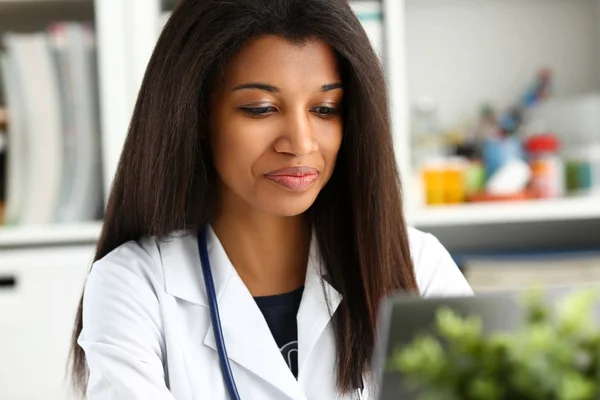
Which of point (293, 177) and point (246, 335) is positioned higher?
point (293, 177)

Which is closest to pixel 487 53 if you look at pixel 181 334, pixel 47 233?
pixel 47 233

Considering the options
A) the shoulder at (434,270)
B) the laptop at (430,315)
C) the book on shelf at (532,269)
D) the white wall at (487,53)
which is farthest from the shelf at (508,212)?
the laptop at (430,315)

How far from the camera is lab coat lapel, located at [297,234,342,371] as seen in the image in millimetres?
1212

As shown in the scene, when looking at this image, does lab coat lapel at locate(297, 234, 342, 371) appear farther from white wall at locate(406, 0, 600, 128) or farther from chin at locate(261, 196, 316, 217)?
white wall at locate(406, 0, 600, 128)

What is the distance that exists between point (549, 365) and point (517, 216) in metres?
1.47

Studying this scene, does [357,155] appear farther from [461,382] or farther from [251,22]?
[461,382]

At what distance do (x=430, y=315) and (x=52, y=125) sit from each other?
4.76 feet

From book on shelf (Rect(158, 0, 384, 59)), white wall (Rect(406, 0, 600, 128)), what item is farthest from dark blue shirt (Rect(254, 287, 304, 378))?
white wall (Rect(406, 0, 600, 128))

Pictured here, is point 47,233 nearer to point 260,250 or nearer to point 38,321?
point 38,321

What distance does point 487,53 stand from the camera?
2.18 meters

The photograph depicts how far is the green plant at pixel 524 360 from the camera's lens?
1.45 feet

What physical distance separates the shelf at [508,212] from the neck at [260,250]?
61 cm

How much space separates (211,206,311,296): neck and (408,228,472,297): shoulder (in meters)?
0.20

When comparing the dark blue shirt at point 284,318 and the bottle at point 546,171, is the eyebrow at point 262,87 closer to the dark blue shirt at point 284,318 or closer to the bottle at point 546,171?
the dark blue shirt at point 284,318
